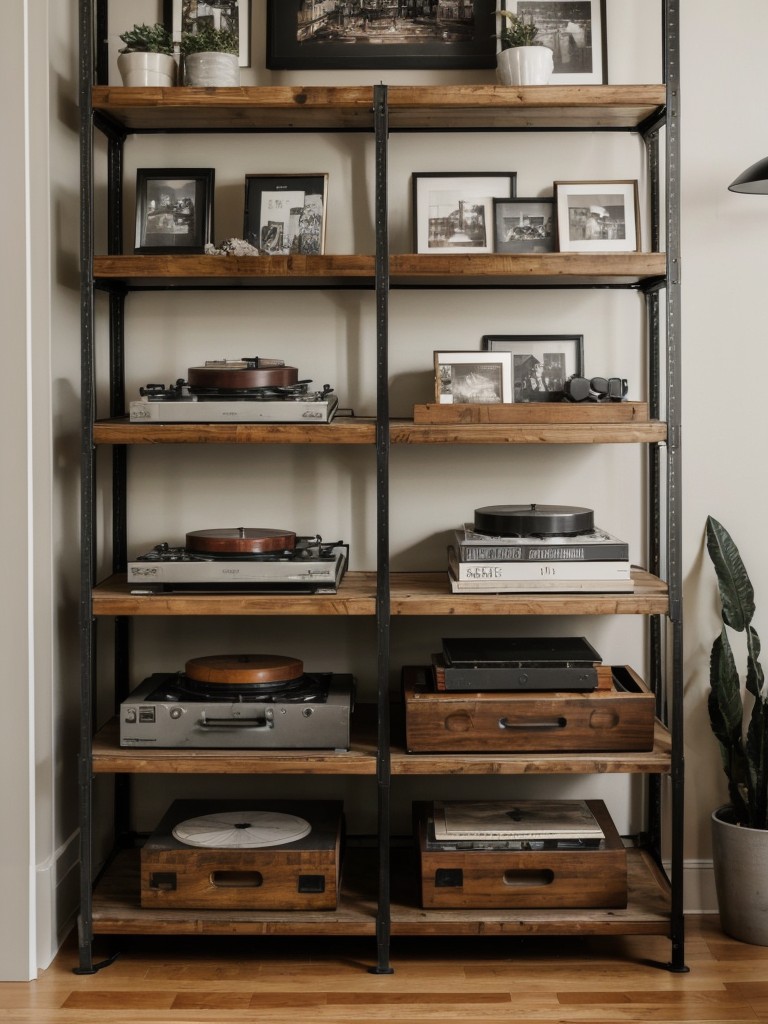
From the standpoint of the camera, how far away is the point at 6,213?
8.09 ft

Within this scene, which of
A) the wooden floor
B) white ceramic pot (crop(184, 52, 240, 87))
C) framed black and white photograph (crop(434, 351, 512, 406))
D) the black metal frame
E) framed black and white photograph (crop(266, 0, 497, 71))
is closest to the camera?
the wooden floor

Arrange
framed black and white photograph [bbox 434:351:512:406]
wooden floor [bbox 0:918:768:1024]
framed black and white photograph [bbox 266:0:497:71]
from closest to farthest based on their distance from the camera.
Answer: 1. wooden floor [bbox 0:918:768:1024]
2. framed black and white photograph [bbox 434:351:512:406]
3. framed black and white photograph [bbox 266:0:497:71]

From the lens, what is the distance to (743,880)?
266cm

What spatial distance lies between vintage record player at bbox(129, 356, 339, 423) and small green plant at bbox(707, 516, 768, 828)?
109 centimetres

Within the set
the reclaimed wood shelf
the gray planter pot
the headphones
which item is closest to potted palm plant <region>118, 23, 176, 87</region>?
the headphones

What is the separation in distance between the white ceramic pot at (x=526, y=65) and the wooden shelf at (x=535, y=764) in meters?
1.55

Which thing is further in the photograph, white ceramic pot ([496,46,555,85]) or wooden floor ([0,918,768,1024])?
white ceramic pot ([496,46,555,85])

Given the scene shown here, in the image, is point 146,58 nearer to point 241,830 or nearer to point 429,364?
point 429,364

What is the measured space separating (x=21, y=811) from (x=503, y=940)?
1.19m

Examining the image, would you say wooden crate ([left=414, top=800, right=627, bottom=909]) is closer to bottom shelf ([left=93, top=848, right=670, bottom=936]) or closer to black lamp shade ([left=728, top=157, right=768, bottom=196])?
bottom shelf ([left=93, top=848, right=670, bottom=936])

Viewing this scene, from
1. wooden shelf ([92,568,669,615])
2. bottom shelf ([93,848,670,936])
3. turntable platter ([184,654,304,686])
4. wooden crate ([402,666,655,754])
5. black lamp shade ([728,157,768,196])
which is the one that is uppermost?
black lamp shade ([728,157,768,196])

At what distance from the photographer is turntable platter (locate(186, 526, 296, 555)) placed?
2.50 metres

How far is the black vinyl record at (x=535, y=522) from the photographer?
2512 millimetres

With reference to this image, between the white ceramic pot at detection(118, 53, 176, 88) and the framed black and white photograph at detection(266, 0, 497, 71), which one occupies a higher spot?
the framed black and white photograph at detection(266, 0, 497, 71)
